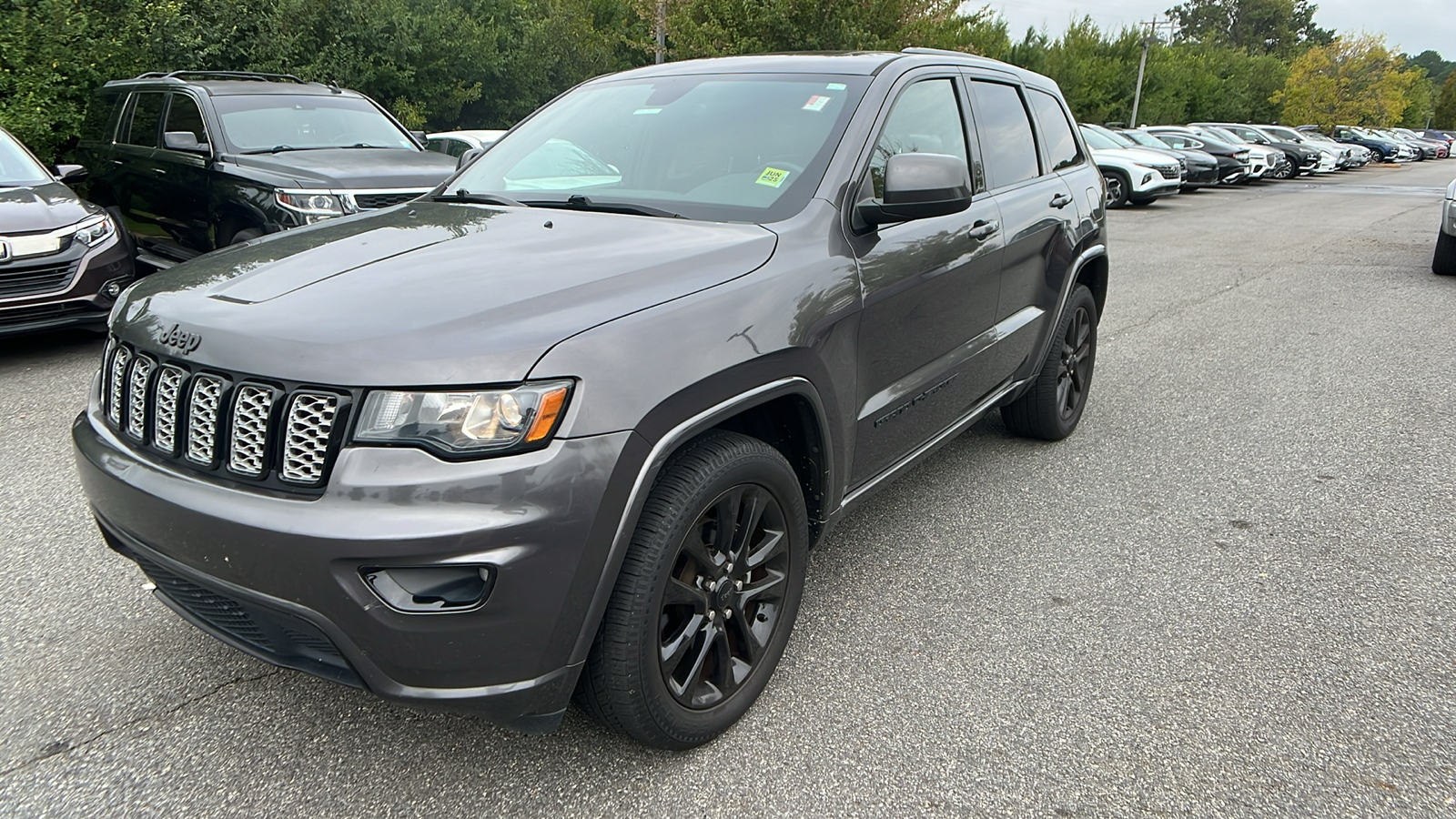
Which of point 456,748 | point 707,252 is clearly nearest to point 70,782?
point 456,748

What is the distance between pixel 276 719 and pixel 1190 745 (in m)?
2.36

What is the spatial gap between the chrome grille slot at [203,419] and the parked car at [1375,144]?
4898 centimetres

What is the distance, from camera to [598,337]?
6.62ft

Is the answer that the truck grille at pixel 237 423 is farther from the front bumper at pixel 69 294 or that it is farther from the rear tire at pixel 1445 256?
the rear tire at pixel 1445 256

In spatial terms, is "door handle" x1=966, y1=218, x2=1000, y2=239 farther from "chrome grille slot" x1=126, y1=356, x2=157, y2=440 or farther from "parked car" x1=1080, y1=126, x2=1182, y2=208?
"parked car" x1=1080, y1=126, x2=1182, y2=208

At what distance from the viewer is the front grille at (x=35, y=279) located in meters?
5.54

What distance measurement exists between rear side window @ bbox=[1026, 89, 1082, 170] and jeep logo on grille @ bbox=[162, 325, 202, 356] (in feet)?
11.7

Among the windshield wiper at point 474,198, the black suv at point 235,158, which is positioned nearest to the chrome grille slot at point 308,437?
the windshield wiper at point 474,198

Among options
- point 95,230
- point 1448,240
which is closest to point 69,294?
point 95,230

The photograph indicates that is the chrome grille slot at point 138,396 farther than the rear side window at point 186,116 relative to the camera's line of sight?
No

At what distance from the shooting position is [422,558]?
183 centimetres

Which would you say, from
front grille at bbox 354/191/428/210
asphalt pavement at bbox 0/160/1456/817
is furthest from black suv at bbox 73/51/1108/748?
front grille at bbox 354/191/428/210

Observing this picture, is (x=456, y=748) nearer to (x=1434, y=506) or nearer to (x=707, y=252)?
(x=707, y=252)

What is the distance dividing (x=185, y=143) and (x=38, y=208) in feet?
4.33
